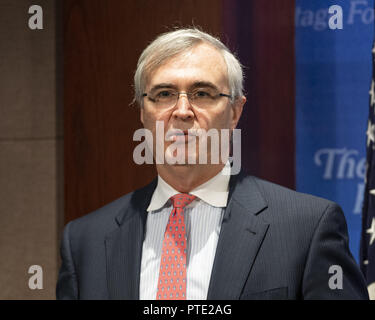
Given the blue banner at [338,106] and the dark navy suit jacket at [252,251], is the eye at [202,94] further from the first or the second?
the blue banner at [338,106]

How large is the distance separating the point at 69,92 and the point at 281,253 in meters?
1.32

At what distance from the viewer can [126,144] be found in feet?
7.82

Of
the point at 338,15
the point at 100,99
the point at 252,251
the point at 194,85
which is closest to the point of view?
the point at 252,251

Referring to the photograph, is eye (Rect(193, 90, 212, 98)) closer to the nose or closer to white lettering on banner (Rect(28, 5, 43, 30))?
the nose

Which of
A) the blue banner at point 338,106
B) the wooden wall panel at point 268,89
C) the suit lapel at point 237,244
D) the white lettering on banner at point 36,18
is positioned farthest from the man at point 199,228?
the white lettering on banner at point 36,18

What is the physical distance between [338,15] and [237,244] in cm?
113

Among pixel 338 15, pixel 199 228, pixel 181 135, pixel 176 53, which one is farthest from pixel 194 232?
pixel 338 15

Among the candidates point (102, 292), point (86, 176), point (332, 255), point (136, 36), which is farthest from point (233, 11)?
point (102, 292)

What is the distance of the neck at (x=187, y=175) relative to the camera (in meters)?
1.79

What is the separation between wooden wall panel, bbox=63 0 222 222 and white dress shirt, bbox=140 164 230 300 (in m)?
0.55

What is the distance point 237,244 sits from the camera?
5.40 ft

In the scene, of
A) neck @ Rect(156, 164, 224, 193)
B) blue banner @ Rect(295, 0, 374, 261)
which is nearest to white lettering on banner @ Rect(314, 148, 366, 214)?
blue banner @ Rect(295, 0, 374, 261)

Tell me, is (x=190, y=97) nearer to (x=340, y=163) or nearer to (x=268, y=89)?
(x=268, y=89)
